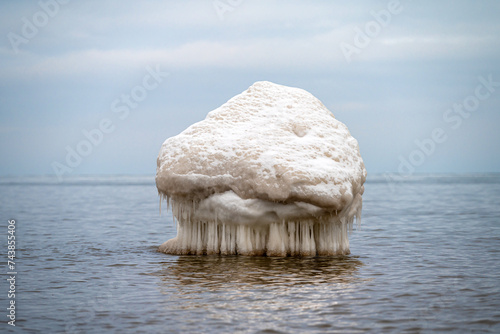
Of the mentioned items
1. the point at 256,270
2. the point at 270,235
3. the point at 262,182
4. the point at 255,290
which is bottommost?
the point at 255,290

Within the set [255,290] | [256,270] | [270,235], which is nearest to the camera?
[255,290]

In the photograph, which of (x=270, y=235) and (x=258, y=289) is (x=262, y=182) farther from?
(x=258, y=289)

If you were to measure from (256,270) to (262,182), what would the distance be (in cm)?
222

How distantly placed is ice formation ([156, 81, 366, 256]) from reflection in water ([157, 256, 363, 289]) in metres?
0.59

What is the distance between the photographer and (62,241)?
69.0 ft

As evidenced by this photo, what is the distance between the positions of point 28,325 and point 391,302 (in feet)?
20.8

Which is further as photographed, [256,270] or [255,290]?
[256,270]

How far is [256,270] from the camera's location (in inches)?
539

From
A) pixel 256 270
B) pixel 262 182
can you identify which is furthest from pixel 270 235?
pixel 256 270

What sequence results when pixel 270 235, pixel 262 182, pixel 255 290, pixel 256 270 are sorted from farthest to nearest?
pixel 270 235 < pixel 262 182 < pixel 256 270 < pixel 255 290

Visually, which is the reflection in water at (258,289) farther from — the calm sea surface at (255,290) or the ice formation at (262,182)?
the ice formation at (262,182)

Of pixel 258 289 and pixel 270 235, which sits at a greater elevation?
pixel 270 235

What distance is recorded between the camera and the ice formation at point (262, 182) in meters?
14.7

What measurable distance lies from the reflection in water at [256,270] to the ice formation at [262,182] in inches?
23.2
